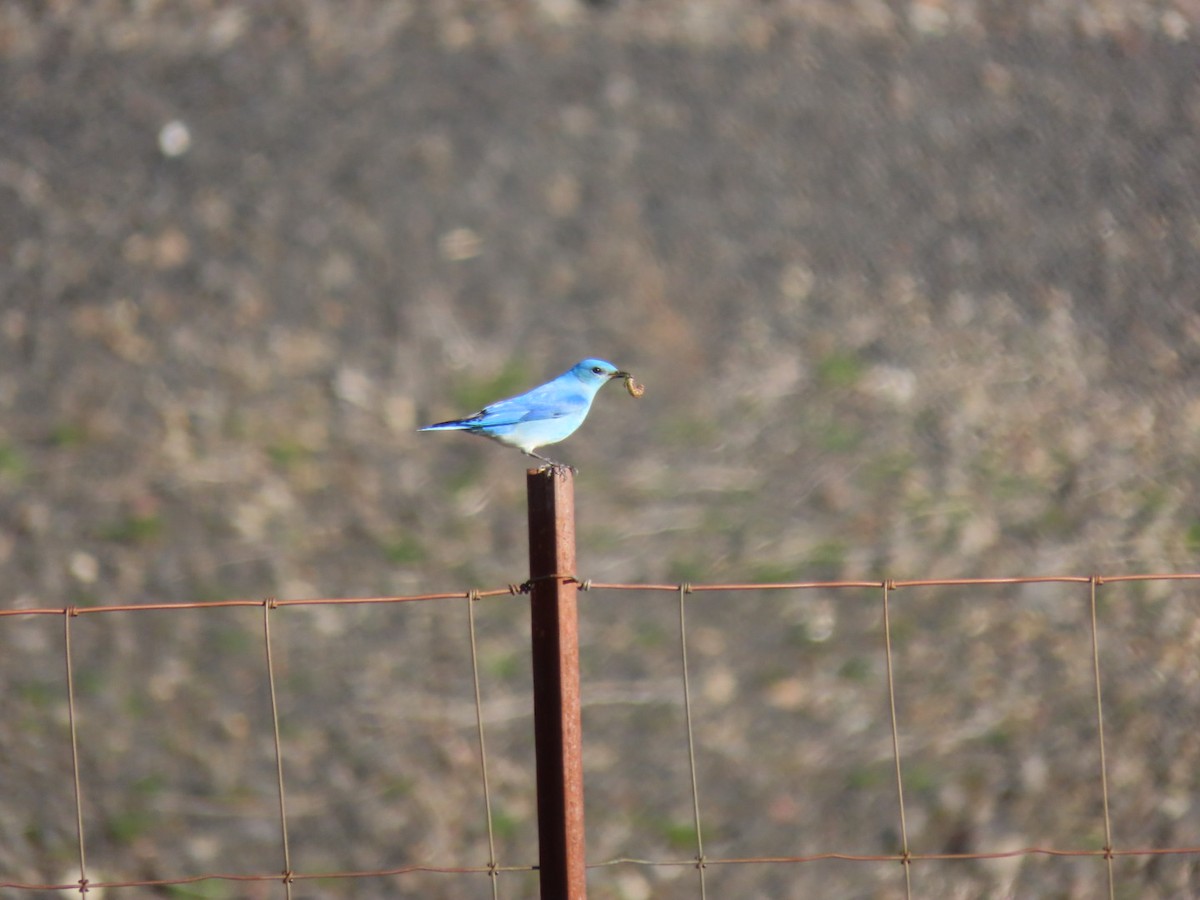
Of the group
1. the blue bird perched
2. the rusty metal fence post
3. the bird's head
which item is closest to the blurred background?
the bird's head

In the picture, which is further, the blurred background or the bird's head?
the blurred background

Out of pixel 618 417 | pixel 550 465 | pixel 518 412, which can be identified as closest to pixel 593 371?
pixel 518 412

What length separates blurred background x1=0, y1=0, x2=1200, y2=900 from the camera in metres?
4.18

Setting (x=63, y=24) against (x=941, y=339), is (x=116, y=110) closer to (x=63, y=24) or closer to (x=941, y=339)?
(x=63, y=24)

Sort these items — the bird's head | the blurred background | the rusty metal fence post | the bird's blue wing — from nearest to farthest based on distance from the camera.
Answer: the rusty metal fence post < the bird's blue wing < the bird's head < the blurred background

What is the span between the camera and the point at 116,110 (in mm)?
4820

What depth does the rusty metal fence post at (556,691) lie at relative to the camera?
79.2 inches

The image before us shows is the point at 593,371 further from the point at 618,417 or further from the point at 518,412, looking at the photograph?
the point at 618,417

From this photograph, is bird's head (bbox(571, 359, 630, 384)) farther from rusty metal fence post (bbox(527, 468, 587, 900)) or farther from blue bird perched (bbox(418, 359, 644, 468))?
rusty metal fence post (bbox(527, 468, 587, 900))

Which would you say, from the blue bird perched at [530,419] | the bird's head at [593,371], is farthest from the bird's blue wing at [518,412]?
the bird's head at [593,371]

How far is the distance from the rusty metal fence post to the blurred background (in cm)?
211

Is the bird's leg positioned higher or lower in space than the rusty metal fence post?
higher

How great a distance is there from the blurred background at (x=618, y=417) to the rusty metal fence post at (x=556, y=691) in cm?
211

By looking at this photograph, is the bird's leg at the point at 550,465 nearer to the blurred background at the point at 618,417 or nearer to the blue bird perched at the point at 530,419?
the blue bird perched at the point at 530,419
